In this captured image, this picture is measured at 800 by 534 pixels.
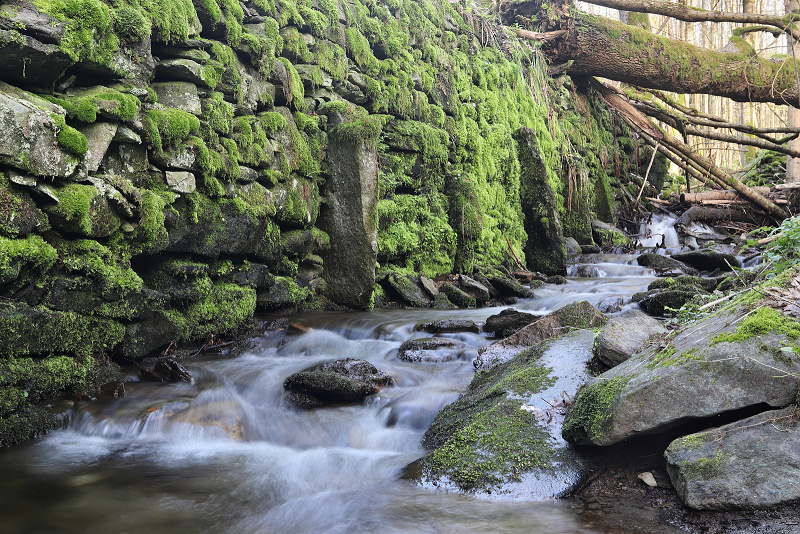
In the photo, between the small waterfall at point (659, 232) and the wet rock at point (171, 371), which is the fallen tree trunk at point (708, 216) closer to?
the small waterfall at point (659, 232)

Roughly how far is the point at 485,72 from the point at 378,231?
19.3 feet

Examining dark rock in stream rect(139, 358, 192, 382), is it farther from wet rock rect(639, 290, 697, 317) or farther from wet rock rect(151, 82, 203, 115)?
wet rock rect(639, 290, 697, 317)

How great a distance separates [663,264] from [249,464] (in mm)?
9806

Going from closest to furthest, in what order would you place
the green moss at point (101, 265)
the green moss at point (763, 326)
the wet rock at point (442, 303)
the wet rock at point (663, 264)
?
the green moss at point (763, 326)
the green moss at point (101, 265)
the wet rock at point (442, 303)
the wet rock at point (663, 264)

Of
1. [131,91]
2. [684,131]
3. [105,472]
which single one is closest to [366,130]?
[131,91]

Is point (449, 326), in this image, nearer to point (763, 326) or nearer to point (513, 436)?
point (513, 436)

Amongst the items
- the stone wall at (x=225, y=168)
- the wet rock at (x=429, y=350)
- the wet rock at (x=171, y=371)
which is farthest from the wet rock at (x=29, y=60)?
the wet rock at (x=429, y=350)

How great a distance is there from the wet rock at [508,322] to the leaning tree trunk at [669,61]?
9.72 metres

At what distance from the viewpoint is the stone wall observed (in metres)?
4.43

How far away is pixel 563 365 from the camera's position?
4.17m

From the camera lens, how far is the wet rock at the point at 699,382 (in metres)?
2.73

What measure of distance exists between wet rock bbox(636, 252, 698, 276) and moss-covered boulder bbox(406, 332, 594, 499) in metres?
7.24

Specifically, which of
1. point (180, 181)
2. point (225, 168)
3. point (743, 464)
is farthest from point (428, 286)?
point (743, 464)

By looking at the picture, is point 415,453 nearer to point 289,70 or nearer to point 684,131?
point 289,70
